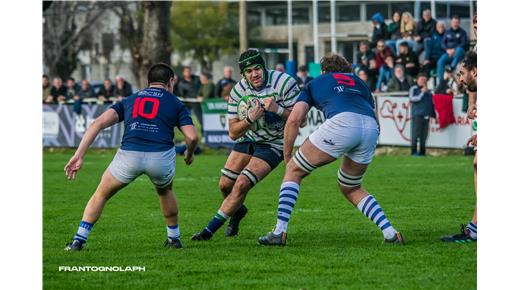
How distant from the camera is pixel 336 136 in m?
10.0

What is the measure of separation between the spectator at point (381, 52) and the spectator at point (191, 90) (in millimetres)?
4748

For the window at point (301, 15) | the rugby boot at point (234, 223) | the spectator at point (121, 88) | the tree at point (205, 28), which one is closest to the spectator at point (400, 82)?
the spectator at point (121, 88)

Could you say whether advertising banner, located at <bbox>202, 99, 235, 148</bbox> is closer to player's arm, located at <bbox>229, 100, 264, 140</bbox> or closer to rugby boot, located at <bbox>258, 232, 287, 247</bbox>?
player's arm, located at <bbox>229, 100, 264, 140</bbox>

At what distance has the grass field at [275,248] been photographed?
8.57 metres

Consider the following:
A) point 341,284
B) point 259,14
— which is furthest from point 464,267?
point 259,14

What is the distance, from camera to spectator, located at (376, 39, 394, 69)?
85.6 feet

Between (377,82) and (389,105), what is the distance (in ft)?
3.48

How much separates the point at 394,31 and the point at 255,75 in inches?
655

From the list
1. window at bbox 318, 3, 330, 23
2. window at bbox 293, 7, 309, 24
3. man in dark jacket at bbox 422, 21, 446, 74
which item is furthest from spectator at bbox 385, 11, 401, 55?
window at bbox 293, 7, 309, 24

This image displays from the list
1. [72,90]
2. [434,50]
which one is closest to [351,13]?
[72,90]

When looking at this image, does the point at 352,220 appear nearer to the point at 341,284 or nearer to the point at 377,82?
the point at 341,284

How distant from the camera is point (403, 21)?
26.3 m

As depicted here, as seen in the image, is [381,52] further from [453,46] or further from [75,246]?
[75,246]

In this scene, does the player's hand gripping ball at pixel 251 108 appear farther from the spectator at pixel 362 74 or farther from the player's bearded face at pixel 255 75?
the spectator at pixel 362 74
